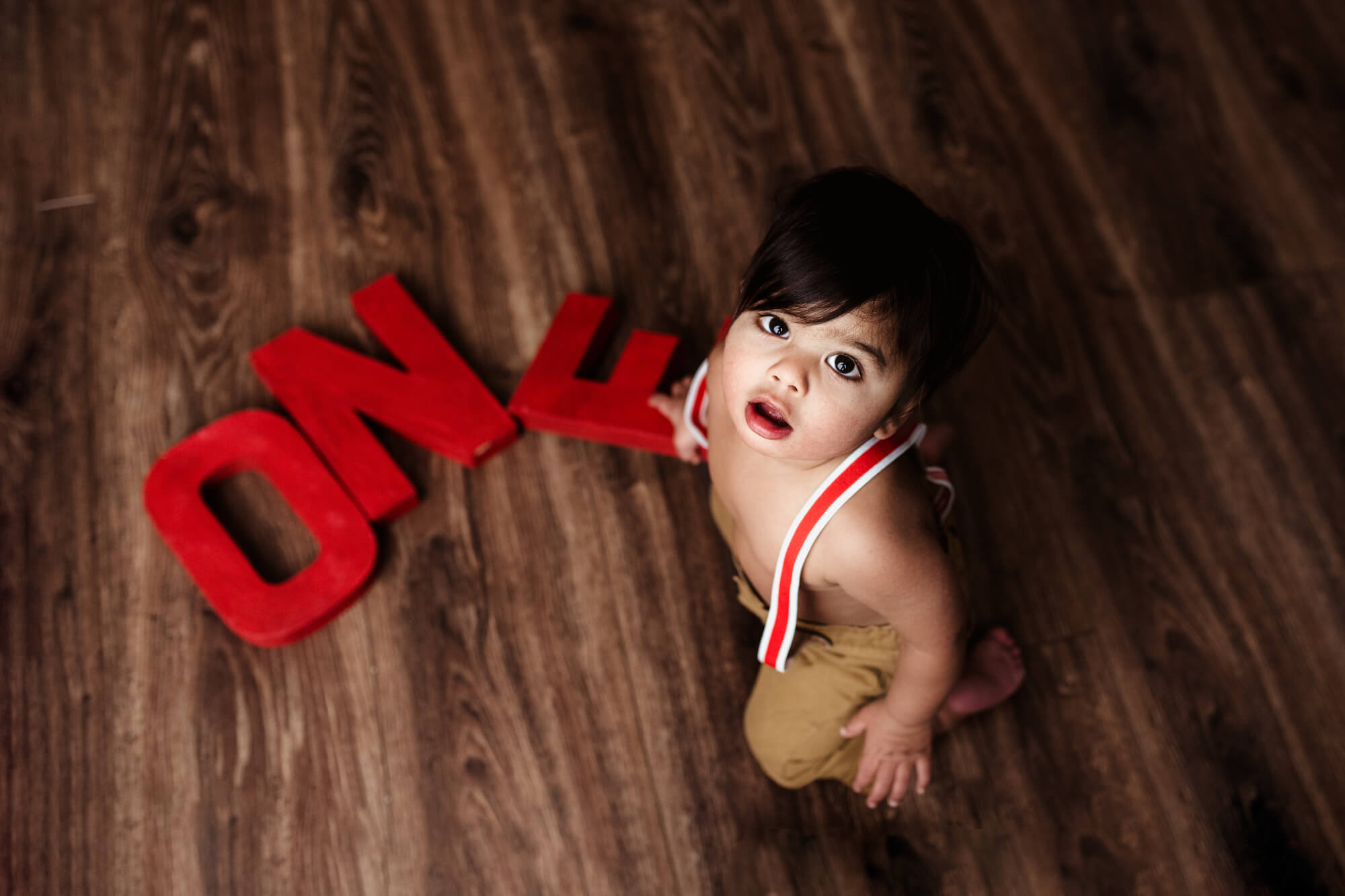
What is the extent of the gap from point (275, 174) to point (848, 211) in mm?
1085

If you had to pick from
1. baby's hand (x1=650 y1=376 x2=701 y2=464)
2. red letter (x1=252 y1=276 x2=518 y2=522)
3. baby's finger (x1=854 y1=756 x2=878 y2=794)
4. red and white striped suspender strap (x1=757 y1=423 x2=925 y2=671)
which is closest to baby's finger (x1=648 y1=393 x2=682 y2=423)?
baby's hand (x1=650 y1=376 x2=701 y2=464)

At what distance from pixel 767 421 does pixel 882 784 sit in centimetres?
49

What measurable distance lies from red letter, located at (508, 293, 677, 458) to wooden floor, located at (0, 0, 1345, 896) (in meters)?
0.05

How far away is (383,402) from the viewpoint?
48.3 inches

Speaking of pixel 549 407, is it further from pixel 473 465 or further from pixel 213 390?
pixel 213 390

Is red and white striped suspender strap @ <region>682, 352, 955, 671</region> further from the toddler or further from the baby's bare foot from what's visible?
the baby's bare foot

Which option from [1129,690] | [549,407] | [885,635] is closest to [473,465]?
[549,407]

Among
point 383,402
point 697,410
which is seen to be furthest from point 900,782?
point 383,402

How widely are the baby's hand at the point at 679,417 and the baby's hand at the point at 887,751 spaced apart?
0.36 metres

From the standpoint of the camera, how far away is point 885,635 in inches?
37.4

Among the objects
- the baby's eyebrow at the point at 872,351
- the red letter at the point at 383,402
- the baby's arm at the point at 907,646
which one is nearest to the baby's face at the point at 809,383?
the baby's eyebrow at the point at 872,351

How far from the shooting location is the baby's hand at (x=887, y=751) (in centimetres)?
96

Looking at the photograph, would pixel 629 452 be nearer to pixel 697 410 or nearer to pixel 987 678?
pixel 697 410

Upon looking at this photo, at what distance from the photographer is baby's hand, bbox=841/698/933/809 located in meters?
0.96
